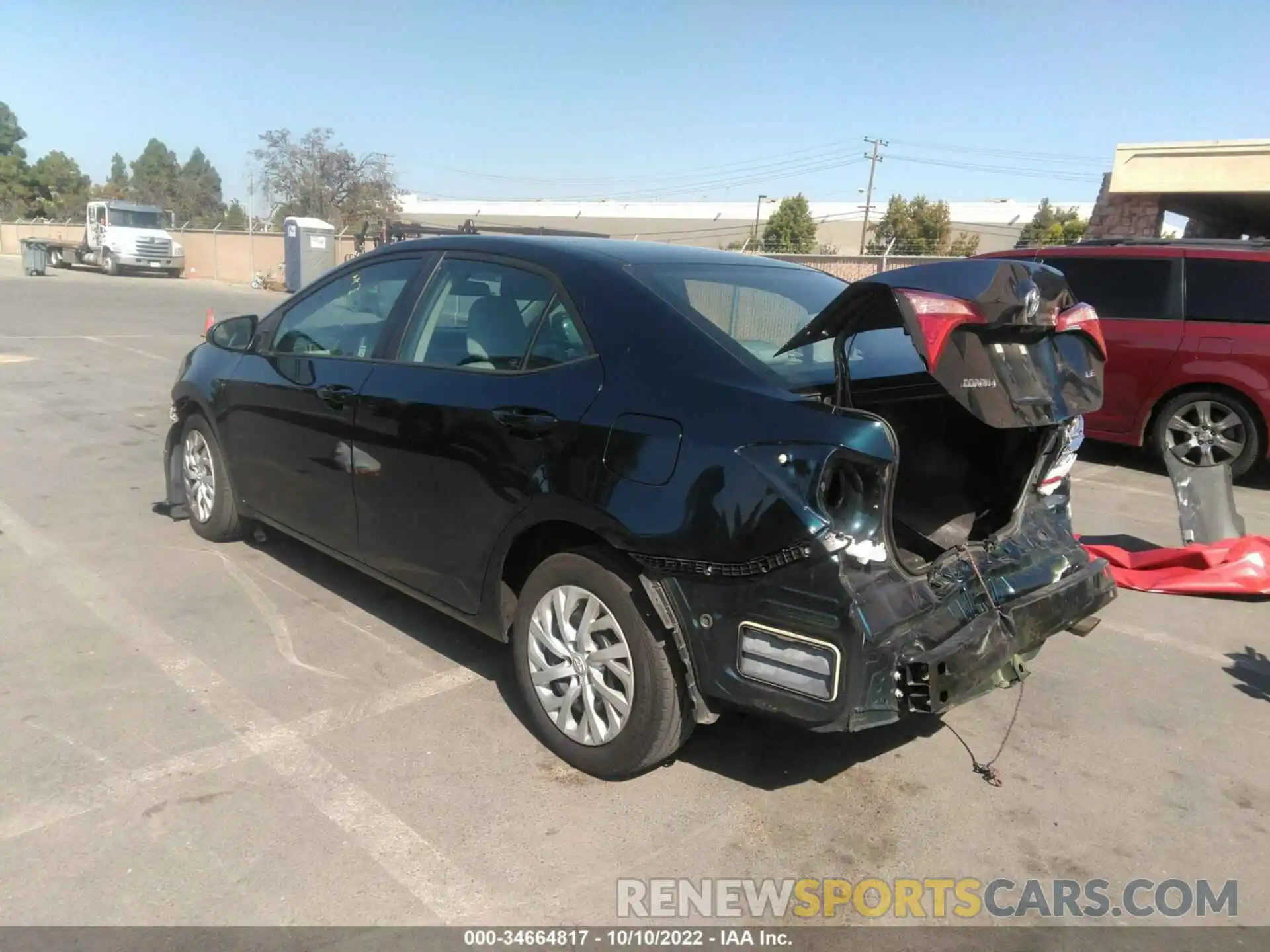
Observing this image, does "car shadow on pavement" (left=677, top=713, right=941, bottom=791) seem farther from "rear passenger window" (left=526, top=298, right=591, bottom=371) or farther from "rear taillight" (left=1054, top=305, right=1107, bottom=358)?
"rear taillight" (left=1054, top=305, right=1107, bottom=358)

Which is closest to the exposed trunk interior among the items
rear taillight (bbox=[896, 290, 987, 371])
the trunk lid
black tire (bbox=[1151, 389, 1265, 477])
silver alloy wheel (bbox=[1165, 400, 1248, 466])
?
the trunk lid

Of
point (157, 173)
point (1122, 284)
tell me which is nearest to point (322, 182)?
point (1122, 284)

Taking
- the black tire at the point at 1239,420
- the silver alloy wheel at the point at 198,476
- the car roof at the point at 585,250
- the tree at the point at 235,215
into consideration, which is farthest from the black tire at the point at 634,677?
the tree at the point at 235,215

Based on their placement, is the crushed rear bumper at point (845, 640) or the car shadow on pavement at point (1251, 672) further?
the car shadow on pavement at point (1251, 672)

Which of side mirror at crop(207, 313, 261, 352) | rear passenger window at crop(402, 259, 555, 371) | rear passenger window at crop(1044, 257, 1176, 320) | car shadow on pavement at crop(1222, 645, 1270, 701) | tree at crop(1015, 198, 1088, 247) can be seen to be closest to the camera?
rear passenger window at crop(402, 259, 555, 371)

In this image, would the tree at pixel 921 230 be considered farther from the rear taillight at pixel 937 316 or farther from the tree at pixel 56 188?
the tree at pixel 56 188

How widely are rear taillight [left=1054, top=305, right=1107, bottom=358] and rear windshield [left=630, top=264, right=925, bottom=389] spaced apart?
485mm

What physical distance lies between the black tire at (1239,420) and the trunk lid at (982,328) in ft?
16.9

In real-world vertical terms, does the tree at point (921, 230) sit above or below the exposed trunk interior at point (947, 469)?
above

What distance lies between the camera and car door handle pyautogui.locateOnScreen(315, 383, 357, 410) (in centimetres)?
409

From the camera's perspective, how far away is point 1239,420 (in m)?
7.78

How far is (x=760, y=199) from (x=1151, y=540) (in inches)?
2484

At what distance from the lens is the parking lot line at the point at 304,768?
9.02 feet

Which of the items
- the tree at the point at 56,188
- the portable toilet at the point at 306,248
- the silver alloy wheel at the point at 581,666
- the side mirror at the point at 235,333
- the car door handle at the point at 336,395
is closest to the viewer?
the silver alloy wheel at the point at 581,666
